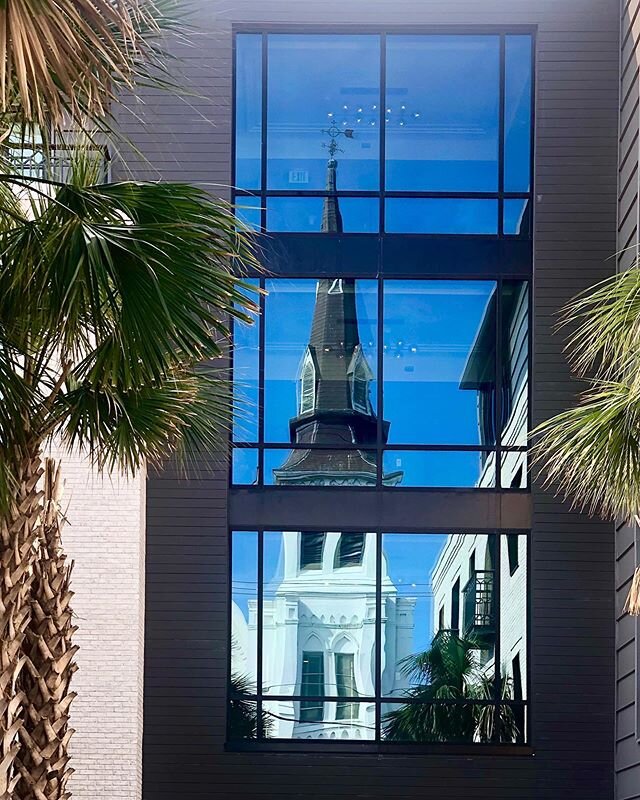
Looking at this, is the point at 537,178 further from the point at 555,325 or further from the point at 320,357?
the point at 320,357

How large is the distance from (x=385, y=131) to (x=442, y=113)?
0.67m

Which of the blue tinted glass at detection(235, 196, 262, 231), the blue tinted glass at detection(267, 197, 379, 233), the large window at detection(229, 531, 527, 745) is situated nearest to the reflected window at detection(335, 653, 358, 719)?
the large window at detection(229, 531, 527, 745)

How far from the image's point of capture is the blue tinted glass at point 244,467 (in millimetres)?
15516

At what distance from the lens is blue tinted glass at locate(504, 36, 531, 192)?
52.0 ft

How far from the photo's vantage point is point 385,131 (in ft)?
52.3

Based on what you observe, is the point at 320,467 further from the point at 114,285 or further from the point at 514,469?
the point at 114,285

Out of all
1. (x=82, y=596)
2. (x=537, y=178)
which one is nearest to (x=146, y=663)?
(x=82, y=596)

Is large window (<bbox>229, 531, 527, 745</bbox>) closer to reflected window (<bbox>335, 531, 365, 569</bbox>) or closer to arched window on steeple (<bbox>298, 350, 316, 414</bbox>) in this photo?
reflected window (<bbox>335, 531, 365, 569</bbox>)

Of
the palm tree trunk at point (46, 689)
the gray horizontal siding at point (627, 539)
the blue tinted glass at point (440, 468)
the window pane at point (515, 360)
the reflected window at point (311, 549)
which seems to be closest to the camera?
the palm tree trunk at point (46, 689)

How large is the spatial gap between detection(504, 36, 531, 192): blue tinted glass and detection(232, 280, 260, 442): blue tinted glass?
3.13 meters

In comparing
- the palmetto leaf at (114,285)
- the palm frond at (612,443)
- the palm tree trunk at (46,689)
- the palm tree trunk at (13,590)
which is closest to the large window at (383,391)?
the palm tree trunk at (46,689)

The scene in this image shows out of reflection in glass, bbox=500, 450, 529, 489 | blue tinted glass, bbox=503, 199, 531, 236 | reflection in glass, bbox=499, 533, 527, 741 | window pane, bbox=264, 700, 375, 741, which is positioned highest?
blue tinted glass, bbox=503, 199, 531, 236

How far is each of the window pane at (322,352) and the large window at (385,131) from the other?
0.73 metres

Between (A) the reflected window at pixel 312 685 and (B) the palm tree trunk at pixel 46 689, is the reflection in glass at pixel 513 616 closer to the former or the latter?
(A) the reflected window at pixel 312 685
